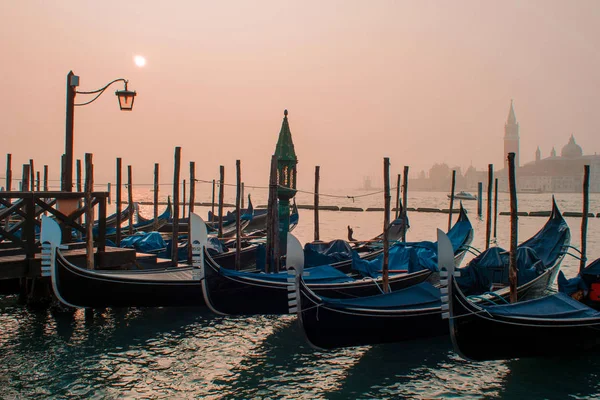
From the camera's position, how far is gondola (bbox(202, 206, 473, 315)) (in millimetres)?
7367

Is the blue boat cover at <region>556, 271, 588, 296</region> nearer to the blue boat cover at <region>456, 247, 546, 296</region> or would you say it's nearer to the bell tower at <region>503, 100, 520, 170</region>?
the blue boat cover at <region>456, 247, 546, 296</region>

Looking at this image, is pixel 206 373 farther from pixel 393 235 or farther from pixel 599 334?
pixel 393 235

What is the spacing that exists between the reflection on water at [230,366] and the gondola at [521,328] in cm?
20

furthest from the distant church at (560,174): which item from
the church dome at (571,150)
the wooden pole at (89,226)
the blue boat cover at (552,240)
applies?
the wooden pole at (89,226)

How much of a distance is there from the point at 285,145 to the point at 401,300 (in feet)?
20.8

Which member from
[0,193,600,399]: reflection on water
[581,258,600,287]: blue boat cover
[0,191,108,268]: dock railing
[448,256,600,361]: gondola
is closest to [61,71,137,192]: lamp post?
[0,191,108,268]: dock railing

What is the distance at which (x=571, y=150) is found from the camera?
534 ft

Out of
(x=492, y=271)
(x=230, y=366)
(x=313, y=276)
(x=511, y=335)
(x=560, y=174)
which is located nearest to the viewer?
(x=511, y=335)

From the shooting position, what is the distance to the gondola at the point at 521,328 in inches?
218

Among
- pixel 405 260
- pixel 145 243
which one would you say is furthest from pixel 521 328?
pixel 145 243

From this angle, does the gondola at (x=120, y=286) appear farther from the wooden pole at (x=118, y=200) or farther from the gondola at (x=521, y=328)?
the wooden pole at (x=118, y=200)

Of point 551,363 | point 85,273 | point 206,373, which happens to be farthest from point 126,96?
point 551,363

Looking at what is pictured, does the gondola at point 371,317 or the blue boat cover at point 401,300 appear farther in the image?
the blue boat cover at point 401,300

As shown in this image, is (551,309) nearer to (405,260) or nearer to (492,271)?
(492,271)
